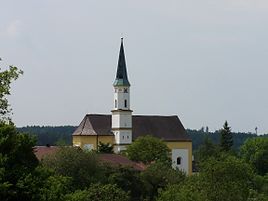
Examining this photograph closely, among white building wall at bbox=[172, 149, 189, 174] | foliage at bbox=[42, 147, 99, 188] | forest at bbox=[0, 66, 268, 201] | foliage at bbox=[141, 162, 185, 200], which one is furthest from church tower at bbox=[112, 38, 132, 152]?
foliage at bbox=[42, 147, 99, 188]

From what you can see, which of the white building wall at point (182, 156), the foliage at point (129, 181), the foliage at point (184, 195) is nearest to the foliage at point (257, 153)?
the white building wall at point (182, 156)

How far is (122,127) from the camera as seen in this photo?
327ft

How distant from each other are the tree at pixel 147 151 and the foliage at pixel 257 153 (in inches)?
1264

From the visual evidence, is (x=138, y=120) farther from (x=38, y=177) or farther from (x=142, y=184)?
(x=38, y=177)

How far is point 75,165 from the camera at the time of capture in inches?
2046

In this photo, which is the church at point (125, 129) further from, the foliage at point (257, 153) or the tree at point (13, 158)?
the tree at point (13, 158)

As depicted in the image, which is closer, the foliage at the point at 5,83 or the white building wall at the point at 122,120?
the foliage at the point at 5,83

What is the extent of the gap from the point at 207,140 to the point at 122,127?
12985 millimetres

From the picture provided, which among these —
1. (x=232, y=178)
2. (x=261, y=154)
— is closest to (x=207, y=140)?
(x=261, y=154)

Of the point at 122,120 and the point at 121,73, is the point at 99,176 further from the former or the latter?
the point at 121,73

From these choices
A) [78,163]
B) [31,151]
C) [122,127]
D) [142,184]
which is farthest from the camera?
[122,127]

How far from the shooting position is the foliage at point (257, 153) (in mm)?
114062

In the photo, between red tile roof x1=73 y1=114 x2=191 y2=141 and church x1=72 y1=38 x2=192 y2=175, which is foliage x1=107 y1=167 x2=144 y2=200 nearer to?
church x1=72 y1=38 x2=192 y2=175

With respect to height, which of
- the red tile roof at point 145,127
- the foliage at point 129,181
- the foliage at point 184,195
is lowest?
the foliage at point 184,195
